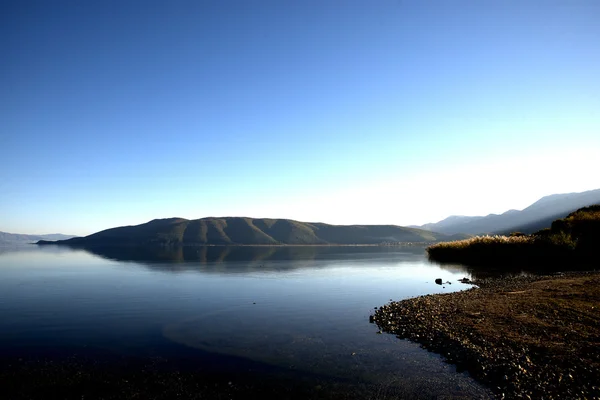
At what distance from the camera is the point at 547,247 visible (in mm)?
47875

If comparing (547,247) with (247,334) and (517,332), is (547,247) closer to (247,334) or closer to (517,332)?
(517,332)

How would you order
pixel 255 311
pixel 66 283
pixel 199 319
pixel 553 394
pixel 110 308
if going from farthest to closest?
pixel 66 283 → pixel 110 308 → pixel 255 311 → pixel 199 319 → pixel 553 394

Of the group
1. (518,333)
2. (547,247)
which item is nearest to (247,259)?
(547,247)

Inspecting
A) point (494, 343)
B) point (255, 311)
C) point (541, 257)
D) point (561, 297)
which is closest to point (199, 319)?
point (255, 311)

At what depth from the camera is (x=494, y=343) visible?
590 inches

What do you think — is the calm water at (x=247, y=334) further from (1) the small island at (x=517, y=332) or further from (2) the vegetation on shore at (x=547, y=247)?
(2) the vegetation on shore at (x=547, y=247)

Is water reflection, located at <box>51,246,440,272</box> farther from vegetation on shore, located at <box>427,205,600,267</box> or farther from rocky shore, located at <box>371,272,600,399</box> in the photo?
rocky shore, located at <box>371,272,600,399</box>

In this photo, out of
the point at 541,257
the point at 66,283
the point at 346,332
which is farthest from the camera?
Result: the point at 541,257

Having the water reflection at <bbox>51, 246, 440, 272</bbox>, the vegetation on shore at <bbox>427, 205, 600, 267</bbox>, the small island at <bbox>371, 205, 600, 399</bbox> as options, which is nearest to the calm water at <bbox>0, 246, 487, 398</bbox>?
the small island at <bbox>371, 205, 600, 399</bbox>

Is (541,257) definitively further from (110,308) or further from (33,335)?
(33,335)

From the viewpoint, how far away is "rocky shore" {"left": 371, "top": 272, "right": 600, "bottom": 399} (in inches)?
454

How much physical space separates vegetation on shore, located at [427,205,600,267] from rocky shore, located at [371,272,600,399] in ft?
74.1

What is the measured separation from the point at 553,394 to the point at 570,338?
18.0 feet

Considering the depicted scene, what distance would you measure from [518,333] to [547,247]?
40826 millimetres
